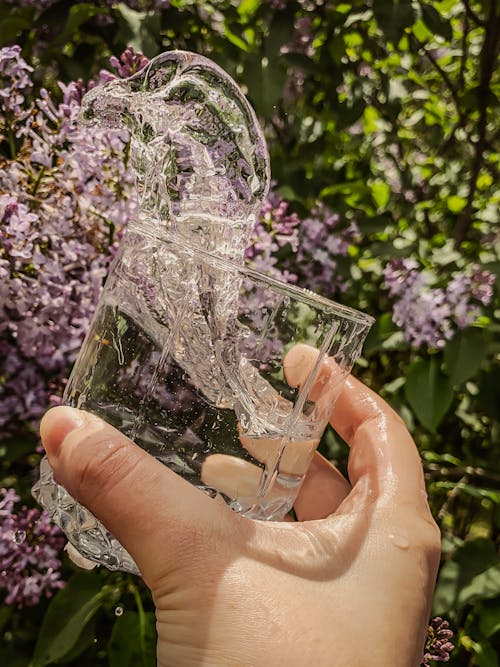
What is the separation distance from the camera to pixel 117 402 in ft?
2.29

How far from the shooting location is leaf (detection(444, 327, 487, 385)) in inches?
50.9

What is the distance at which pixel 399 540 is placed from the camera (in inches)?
30.5

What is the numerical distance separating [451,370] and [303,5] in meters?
0.82

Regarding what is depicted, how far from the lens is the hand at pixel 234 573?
64cm

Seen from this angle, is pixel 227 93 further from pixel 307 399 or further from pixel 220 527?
pixel 220 527

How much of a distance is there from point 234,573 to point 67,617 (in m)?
0.56

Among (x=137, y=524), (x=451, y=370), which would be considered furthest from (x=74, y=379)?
(x=451, y=370)

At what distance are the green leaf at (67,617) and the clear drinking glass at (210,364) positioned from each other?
0.40 metres

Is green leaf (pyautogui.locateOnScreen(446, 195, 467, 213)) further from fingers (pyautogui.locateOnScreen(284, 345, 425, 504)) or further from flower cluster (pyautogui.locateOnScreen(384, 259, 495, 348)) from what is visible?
fingers (pyautogui.locateOnScreen(284, 345, 425, 504))

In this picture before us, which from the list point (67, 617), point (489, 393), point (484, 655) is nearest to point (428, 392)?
point (489, 393)

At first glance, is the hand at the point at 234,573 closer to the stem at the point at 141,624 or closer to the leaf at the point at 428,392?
the stem at the point at 141,624

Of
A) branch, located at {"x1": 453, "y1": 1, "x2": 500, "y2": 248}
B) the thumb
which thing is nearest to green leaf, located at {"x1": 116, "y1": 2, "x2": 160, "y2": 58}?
branch, located at {"x1": 453, "y1": 1, "x2": 500, "y2": 248}

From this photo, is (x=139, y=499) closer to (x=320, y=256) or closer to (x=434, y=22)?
(x=320, y=256)

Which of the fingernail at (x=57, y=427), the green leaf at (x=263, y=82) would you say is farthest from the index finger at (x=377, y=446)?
the green leaf at (x=263, y=82)
